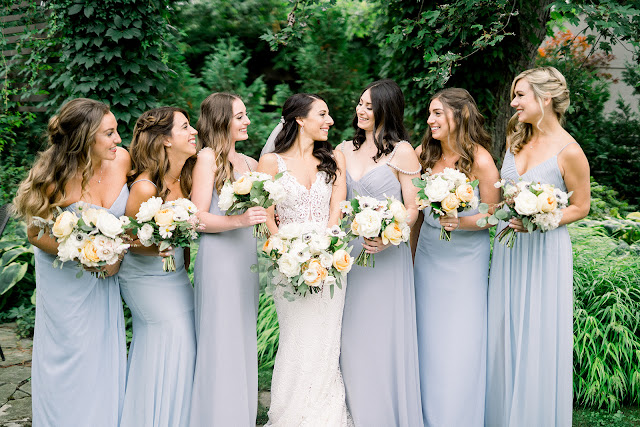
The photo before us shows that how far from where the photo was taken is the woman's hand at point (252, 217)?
3.95 m

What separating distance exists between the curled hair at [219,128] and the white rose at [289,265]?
75 centimetres

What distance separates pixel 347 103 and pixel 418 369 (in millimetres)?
6490

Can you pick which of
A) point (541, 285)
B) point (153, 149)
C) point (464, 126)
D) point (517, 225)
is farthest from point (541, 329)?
point (153, 149)

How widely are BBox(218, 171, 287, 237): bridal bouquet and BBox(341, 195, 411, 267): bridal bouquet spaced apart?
19.7 inches

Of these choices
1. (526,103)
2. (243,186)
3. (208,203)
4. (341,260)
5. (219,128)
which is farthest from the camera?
(526,103)

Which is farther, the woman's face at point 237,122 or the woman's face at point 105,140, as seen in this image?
the woman's face at point 237,122

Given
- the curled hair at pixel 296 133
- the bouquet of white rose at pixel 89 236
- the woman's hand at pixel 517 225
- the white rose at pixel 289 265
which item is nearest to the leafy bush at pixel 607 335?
the woman's hand at pixel 517 225

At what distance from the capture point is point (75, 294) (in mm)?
4066

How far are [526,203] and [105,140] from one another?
274 cm

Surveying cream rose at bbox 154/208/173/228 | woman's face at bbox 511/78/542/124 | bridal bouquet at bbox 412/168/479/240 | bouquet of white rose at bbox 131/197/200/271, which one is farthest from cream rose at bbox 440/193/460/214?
cream rose at bbox 154/208/173/228

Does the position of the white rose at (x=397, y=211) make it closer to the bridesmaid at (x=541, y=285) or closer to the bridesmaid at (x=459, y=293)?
the bridesmaid at (x=459, y=293)

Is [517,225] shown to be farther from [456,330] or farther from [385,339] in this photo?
[385,339]

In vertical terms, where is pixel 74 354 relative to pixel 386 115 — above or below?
below

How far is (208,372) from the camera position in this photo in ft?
13.6
